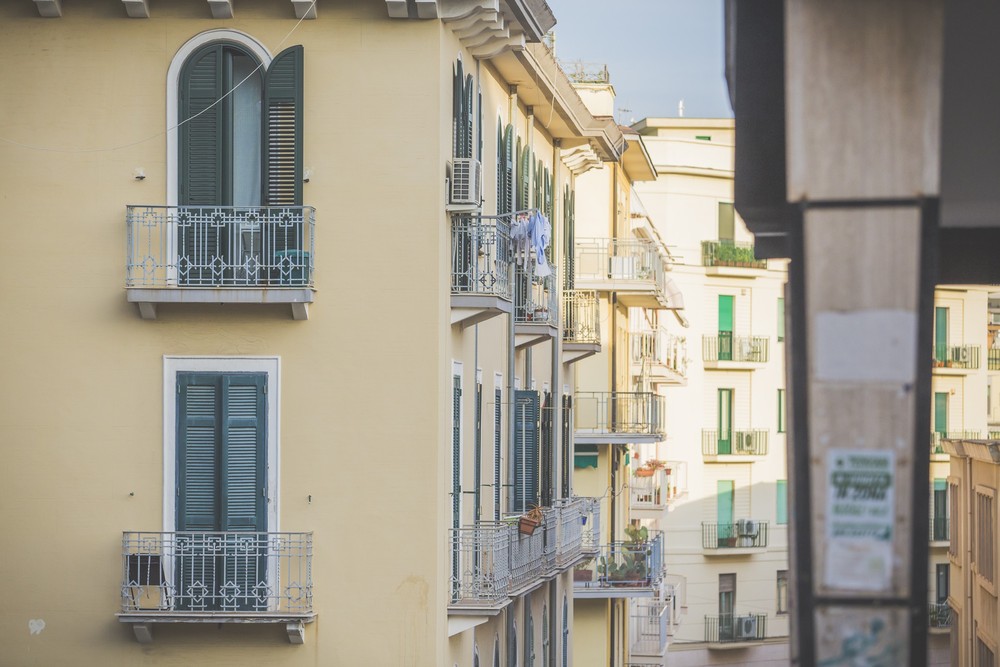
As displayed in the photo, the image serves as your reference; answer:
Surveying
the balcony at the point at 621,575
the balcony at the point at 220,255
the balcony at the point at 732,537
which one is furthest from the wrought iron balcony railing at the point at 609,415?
the balcony at the point at 732,537

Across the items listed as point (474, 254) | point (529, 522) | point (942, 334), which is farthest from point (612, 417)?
point (942, 334)

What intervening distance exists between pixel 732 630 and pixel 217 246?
38.6m

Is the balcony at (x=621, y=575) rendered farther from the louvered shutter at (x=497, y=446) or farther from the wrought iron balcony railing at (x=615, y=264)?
the louvered shutter at (x=497, y=446)

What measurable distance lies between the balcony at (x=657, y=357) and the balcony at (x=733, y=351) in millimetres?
2496

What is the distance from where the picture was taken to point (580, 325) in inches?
1332

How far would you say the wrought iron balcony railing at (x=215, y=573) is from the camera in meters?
18.5

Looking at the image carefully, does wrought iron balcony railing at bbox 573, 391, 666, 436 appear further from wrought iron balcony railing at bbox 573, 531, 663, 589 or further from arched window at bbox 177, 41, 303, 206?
arched window at bbox 177, 41, 303, 206

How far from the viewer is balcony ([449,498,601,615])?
19.5 meters

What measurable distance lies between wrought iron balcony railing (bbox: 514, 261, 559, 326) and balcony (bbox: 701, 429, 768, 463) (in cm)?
2807

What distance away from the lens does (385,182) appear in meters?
19.0

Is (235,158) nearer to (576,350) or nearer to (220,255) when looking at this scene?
(220,255)

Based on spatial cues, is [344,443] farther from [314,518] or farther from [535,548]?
[535,548]

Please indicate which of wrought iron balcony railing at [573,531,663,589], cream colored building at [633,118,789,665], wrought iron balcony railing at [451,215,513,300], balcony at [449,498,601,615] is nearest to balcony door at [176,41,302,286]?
wrought iron balcony railing at [451,215,513,300]

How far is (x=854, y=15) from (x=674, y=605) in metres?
38.7
